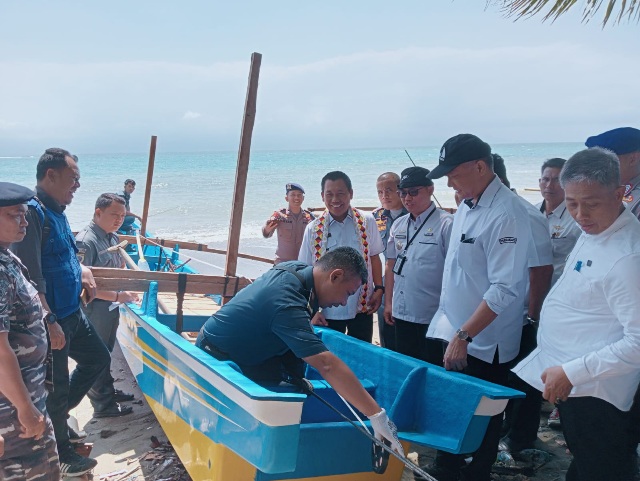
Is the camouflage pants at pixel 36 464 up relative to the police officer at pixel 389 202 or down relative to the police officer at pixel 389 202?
down

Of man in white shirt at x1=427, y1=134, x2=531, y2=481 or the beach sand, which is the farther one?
the beach sand

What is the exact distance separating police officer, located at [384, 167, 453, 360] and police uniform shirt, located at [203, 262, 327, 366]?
→ 1095 millimetres

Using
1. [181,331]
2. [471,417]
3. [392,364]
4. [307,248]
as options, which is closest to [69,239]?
[181,331]

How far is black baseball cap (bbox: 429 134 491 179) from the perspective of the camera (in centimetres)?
275

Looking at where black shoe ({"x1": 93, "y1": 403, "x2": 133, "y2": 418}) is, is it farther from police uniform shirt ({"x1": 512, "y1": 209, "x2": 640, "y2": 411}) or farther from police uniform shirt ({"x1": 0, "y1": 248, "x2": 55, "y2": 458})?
police uniform shirt ({"x1": 512, "y1": 209, "x2": 640, "y2": 411})

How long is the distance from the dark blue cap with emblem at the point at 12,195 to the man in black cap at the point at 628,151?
268 cm

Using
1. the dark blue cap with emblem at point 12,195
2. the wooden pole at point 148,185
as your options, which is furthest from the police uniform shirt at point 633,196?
the wooden pole at point 148,185

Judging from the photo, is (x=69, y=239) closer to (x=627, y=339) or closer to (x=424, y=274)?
(x=424, y=274)

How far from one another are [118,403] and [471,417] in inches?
122

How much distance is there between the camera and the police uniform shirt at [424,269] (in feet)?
12.1

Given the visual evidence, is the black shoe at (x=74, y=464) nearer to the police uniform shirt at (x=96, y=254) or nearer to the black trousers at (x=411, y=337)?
the police uniform shirt at (x=96, y=254)

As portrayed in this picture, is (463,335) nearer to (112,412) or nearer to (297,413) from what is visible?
(297,413)

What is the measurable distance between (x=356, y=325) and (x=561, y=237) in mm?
1550

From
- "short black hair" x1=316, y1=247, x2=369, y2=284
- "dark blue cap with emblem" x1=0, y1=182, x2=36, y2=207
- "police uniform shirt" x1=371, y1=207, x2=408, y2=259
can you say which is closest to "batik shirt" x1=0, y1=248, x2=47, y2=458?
"dark blue cap with emblem" x1=0, y1=182, x2=36, y2=207
